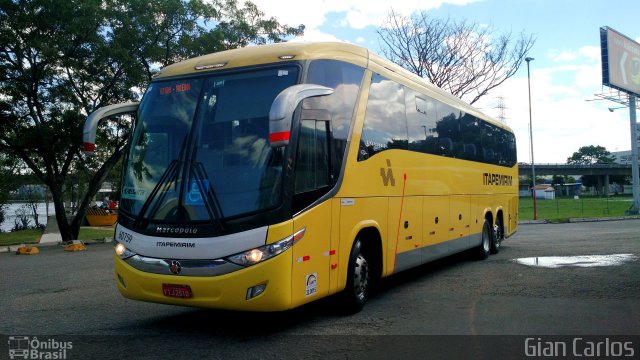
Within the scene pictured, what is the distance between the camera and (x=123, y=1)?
19.9m

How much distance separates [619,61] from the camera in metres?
42.2

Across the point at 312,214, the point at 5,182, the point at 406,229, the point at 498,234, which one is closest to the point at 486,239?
the point at 498,234

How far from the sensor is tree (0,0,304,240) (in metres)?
18.1

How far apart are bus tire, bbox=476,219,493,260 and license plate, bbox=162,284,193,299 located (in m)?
Answer: 8.66

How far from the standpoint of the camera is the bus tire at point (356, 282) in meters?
6.86

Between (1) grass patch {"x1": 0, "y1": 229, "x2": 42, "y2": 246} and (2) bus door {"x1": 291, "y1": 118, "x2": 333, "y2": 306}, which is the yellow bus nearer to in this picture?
(2) bus door {"x1": 291, "y1": 118, "x2": 333, "y2": 306}

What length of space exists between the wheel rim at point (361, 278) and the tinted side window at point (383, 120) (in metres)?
1.37

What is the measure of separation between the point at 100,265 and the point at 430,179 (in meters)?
8.21

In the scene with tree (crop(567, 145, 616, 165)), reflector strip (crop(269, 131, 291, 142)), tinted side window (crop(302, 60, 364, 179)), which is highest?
tree (crop(567, 145, 616, 165))

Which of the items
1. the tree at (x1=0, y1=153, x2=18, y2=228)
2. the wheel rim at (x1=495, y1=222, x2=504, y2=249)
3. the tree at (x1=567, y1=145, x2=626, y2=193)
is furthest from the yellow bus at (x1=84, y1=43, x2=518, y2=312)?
the tree at (x1=567, y1=145, x2=626, y2=193)

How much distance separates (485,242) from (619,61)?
120ft

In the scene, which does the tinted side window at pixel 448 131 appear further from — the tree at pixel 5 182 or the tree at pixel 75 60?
the tree at pixel 5 182

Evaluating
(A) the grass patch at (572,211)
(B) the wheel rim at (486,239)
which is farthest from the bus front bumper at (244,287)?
(A) the grass patch at (572,211)

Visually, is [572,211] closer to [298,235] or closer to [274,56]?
[274,56]
